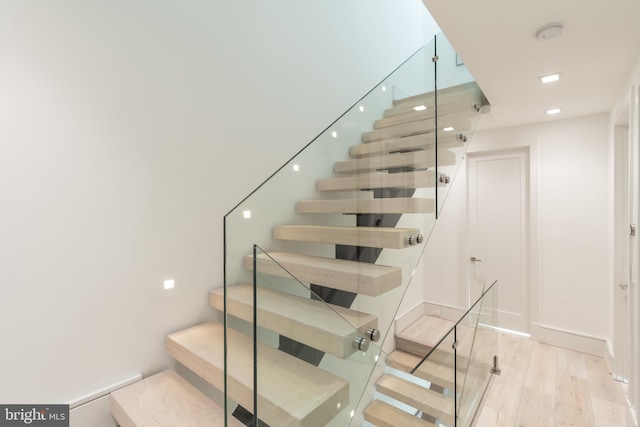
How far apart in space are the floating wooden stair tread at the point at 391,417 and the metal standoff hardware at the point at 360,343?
63cm

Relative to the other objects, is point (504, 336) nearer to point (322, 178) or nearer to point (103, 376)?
point (322, 178)

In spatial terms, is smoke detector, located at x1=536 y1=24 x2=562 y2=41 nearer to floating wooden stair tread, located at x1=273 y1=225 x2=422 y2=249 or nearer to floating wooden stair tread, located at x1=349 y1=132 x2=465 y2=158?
floating wooden stair tread, located at x1=349 y1=132 x2=465 y2=158

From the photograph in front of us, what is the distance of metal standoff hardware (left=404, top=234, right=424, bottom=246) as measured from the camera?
1.94 m

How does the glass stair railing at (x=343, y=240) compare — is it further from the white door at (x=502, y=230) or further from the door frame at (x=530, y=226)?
the white door at (x=502, y=230)

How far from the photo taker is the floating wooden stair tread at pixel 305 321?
1391 mm

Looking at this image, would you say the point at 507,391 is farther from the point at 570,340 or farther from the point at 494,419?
the point at 570,340

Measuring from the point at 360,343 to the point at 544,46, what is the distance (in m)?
2.20

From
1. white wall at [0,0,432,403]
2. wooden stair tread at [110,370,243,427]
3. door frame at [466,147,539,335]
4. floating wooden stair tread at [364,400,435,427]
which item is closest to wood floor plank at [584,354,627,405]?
door frame at [466,147,539,335]

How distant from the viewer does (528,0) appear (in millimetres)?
1569

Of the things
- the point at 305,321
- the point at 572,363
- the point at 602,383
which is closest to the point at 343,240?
the point at 305,321

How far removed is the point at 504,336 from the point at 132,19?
16.0ft

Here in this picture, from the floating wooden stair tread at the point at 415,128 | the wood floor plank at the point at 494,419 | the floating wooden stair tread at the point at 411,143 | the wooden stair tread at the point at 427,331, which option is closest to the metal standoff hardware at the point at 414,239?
the floating wooden stair tread at the point at 411,143

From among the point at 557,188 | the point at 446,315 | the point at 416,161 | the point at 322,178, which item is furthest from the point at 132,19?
the point at 446,315

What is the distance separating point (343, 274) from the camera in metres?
1.75
